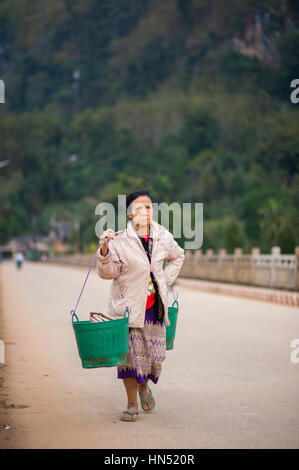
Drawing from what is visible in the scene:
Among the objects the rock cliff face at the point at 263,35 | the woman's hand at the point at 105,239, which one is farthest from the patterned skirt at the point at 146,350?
the rock cliff face at the point at 263,35

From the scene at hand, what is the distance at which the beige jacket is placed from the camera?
6105 mm

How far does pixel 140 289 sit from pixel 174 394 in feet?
4.88

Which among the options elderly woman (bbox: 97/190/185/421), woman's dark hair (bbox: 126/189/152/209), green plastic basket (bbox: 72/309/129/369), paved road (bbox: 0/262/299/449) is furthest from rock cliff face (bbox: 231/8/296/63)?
green plastic basket (bbox: 72/309/129/369)

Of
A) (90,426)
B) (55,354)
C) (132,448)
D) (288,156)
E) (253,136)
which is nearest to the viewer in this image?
(132,448)

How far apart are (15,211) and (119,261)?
149m

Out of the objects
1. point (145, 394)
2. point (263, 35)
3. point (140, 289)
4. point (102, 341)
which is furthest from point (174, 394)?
point (263, 35)

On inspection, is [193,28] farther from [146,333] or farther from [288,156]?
[146,333]

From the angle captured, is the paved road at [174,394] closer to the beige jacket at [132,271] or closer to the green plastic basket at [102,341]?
the green plastic basket at [102,341]

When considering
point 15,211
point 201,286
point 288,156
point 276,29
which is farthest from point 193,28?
point 201,286

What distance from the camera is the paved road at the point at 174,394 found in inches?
212

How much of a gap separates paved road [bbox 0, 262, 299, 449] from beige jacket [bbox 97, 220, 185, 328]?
2.53 feet

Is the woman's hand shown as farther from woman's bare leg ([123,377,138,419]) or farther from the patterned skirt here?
woman's bare leg ([123,377,138,419])

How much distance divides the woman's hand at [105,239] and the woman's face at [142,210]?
35cm

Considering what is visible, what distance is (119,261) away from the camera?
6.19m
